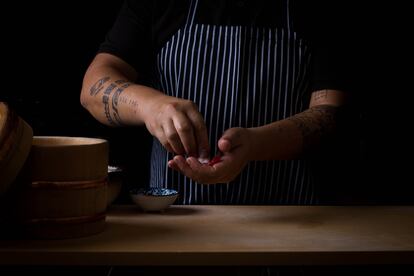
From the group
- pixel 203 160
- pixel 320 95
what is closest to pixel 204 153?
pixel 203 160

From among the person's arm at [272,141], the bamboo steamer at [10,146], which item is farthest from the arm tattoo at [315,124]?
the bamboo steamer at [10,146]

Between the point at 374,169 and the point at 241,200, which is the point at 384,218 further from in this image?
the point at 374,169

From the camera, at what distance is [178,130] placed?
158 centimetres

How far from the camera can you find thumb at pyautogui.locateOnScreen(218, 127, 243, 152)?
5.26ft

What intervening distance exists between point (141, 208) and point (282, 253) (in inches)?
22.0

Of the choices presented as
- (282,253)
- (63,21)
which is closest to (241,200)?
(282,253)

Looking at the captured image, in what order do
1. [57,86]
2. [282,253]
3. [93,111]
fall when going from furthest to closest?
1. [57,86]
2. [93,111]
3. [282,253]

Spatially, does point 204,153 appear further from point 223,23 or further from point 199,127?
point 223,23

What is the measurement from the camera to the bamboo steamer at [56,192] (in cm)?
130

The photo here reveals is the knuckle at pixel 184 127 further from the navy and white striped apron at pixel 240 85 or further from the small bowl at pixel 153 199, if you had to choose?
the navy and white striped apron at pixel 240 85

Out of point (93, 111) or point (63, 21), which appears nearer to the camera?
point (93, 111)

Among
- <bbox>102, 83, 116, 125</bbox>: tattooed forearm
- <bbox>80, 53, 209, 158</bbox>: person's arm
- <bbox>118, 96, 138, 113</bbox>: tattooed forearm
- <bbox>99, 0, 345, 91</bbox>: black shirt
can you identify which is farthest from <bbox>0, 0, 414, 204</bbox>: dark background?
<bbox>118, 96, 138, 113</bbox>: tattooed forearm

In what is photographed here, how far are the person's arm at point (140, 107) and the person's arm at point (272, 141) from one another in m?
0.07

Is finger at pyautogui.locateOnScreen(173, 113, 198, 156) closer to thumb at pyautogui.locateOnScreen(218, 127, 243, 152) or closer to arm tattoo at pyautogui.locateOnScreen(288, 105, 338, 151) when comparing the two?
thumb at pyautogui.locateOnScreen(218, 127, 243, 152)
